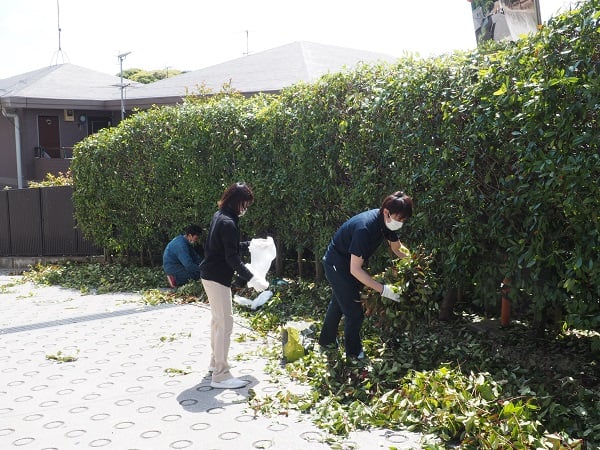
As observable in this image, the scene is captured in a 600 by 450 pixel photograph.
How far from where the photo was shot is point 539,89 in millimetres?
4668

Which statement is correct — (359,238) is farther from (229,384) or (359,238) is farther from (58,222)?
(58,222)

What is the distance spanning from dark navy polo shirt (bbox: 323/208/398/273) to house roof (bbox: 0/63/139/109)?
1740cm

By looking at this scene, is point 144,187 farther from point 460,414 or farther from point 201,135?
point 460,414

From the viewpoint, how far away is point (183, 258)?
1015 centimetres

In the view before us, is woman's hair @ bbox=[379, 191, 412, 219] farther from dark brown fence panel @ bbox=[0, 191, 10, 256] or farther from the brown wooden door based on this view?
the brown wooden door

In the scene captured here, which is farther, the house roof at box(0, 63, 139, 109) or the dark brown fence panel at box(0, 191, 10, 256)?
the house roof at box(0, 63, 139, 109)

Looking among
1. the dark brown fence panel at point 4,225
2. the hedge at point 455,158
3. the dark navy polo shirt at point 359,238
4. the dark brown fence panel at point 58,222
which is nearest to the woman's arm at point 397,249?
the dark navy polo shirt at point 359,238

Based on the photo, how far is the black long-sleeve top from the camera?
5398mm

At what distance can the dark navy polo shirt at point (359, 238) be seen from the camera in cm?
528

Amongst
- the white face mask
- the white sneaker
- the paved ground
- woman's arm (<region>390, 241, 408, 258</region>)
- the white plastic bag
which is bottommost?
the paved ground

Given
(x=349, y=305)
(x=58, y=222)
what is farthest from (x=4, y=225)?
(x=349, y=305)

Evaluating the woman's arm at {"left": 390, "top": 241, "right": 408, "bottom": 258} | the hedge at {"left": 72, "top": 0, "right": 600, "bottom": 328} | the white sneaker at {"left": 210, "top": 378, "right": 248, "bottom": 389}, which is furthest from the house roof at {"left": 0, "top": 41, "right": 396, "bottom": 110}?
the white sneaker at {"left": 210, "top": 378, "right": 248, "bottom": 389}

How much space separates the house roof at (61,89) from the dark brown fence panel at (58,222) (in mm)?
6873

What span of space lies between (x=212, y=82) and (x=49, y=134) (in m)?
7.54
